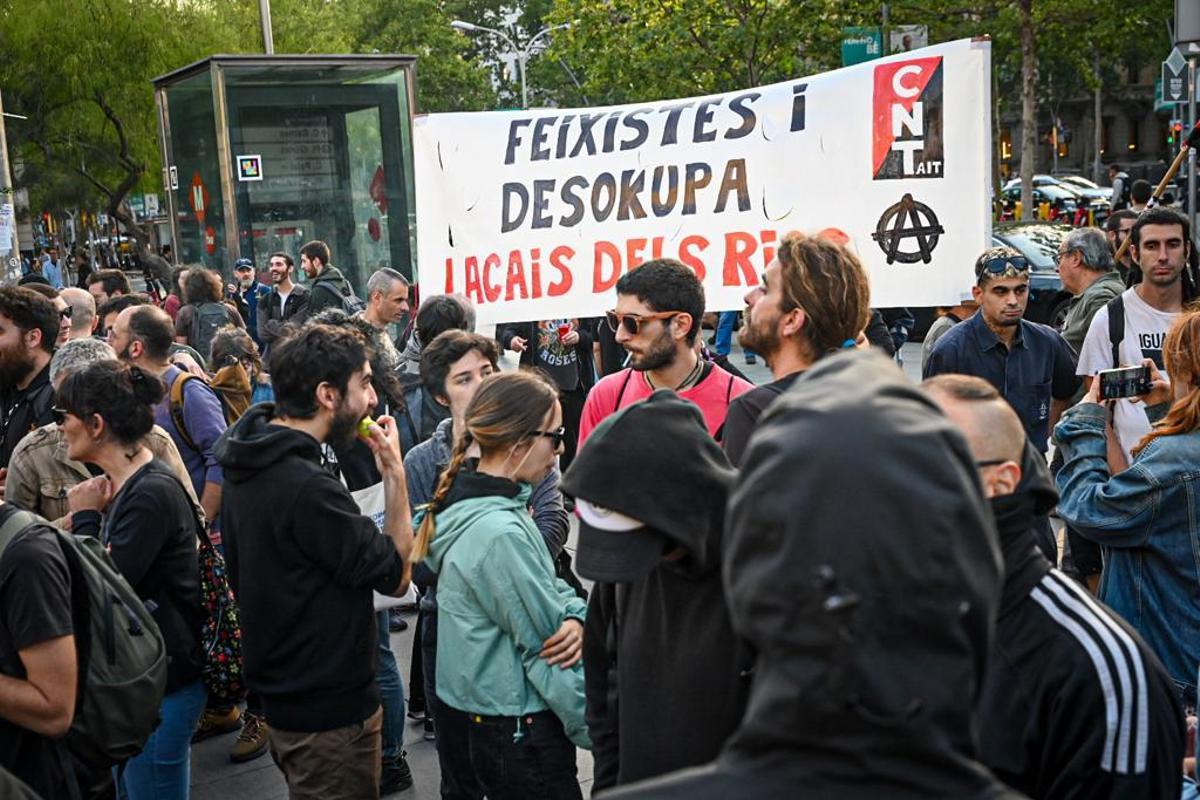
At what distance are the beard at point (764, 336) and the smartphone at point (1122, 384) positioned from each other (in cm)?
111

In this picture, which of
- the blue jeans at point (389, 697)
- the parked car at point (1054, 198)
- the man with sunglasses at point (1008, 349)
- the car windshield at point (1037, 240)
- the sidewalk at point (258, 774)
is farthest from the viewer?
the parked car at point (1054, 198)

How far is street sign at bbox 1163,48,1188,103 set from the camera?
60.7ft

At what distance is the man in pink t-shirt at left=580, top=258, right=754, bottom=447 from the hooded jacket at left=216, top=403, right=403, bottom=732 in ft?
3.46

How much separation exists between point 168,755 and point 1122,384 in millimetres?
3254

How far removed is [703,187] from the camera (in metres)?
6.07

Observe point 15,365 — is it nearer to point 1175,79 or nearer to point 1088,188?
point 1175,79

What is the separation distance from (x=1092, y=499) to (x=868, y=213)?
8.15ft

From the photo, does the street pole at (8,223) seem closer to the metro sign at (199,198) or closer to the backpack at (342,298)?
the metro sign at (199,198)

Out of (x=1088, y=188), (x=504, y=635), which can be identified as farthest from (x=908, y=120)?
(x=1088, y=188)

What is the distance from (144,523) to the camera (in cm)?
381

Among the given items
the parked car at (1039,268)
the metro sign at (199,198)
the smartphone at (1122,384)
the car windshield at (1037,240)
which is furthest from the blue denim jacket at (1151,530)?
the metro sign at (199,198)

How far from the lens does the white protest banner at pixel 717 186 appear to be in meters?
5.45

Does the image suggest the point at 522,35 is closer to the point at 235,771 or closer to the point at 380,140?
the point at 380,140

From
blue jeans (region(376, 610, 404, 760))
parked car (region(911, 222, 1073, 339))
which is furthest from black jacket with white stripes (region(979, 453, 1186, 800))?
parked car (region(911, 222, 1073, 339))
